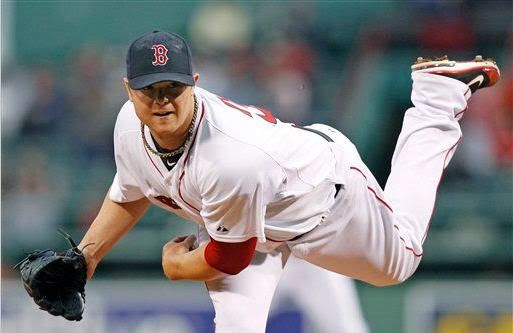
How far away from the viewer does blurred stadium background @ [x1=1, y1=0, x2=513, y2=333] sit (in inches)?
226

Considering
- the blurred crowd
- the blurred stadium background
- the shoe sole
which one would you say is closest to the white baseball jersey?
the shoe sole

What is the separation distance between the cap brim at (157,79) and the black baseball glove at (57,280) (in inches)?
26.6

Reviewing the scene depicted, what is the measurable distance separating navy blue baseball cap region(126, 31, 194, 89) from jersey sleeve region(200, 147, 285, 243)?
0.86 feet

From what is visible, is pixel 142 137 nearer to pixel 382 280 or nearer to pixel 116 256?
pixel 382 280

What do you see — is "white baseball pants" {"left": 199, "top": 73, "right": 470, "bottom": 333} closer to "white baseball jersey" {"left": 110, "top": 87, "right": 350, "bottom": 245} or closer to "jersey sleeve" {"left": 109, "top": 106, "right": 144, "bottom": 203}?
"white baseball jersey" {"left": 110, "top": 87, "right": 350, "bottom": 245}

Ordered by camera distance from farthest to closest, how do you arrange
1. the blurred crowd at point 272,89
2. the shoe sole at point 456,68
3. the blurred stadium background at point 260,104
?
the blurred crowd at point 272,89
the blurred stadium background at point 260,104
the shoe sole at point 456,68

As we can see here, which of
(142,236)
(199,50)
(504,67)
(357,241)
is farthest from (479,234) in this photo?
(357,241)

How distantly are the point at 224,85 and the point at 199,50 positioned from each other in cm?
44

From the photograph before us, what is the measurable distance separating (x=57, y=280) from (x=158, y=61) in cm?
85

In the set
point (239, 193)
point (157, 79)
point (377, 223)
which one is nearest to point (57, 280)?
point (239, 193)

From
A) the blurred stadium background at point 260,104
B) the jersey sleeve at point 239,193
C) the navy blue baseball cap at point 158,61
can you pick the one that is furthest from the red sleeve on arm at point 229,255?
the blurred stadium background at point 260,104

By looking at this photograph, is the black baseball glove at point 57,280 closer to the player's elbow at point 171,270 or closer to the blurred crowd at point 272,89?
the player's elbow at point 171,270

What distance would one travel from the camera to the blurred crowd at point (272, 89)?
6.56 meters

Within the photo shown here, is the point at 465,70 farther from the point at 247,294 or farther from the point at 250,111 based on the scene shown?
the point at 247,294
